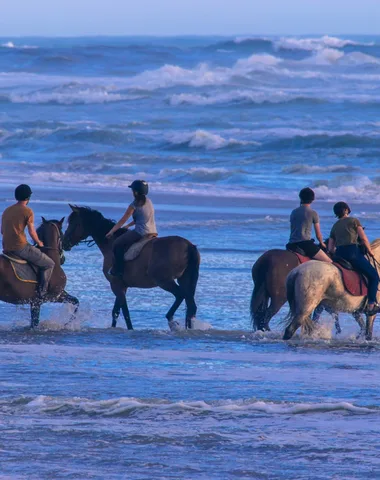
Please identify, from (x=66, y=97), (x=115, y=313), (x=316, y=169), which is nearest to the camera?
(x=115, y=313)

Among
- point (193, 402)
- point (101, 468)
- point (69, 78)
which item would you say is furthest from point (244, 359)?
point (69, 78)

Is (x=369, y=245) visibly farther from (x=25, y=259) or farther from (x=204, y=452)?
(x=204, y=452)

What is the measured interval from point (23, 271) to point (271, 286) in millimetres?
2594

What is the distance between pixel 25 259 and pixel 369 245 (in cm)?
357

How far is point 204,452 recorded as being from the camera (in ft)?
24.7

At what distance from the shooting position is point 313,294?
11.4 m

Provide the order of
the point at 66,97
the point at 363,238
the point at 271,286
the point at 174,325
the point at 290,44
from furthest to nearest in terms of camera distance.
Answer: the point at 290,44, the point at 66,97, the point at 174,325, the point at 271,286, the point at 363,238

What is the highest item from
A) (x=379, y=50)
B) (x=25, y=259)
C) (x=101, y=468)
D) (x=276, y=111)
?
(x=379, y=50)

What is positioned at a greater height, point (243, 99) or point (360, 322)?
point (243, 99)

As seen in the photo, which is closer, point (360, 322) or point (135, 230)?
point (360, 322)

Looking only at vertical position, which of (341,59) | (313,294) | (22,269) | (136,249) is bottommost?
(313,294)

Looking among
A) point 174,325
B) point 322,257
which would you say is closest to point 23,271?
point 174,325

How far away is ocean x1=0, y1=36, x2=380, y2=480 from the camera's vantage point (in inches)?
297

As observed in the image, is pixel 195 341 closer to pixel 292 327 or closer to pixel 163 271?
pixel 292 327
